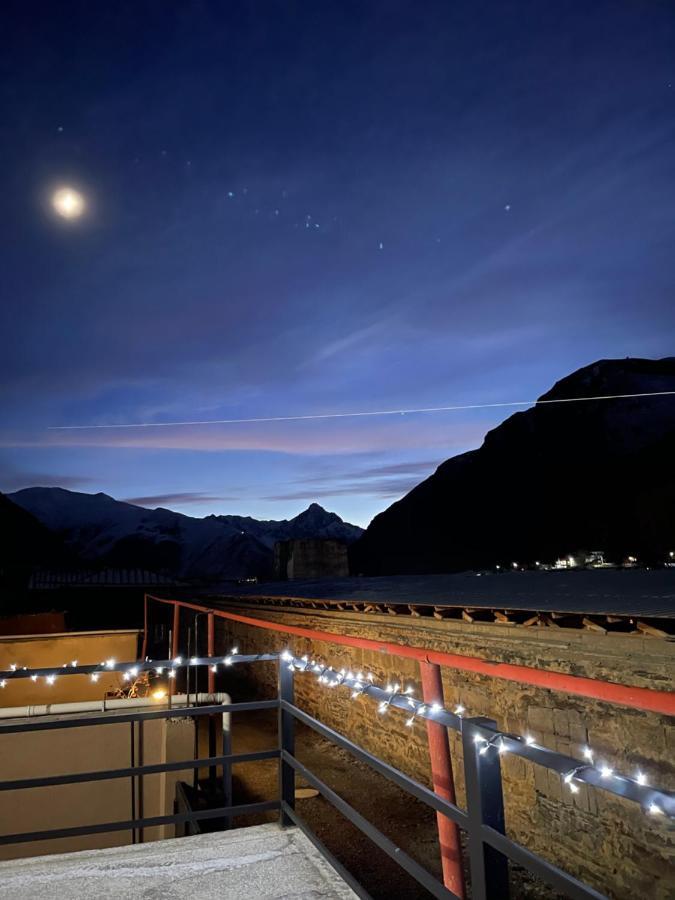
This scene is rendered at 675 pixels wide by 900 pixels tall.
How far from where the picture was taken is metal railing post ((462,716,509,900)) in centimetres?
168

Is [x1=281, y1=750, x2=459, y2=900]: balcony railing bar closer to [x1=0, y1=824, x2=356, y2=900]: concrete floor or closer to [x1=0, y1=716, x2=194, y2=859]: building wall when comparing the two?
[x1=0, y1=824, x2=356, y2=900]: concrete floor

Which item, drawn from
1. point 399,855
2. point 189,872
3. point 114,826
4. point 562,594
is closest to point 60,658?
point 562,594

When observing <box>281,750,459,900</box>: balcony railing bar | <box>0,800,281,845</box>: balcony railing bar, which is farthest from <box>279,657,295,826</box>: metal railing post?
<box>281,750,459,900</box>: balcony railing bar

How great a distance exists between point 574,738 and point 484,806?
5157mm

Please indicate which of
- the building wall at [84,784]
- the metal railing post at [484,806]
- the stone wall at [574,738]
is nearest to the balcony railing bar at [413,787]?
the metal railing post at [484,806]

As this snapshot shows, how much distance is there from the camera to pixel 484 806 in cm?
171

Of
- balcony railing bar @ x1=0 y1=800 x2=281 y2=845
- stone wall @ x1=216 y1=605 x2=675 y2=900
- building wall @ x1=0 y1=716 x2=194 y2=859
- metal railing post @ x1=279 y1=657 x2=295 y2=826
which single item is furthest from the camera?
building wall @ x1=0 y1=716 x2=194 y2=859

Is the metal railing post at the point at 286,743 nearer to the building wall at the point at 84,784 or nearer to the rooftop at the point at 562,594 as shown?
the rooftop at the point at 562,594

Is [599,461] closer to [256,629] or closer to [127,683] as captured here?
[256,629]

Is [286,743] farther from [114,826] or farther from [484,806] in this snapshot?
[484,806]

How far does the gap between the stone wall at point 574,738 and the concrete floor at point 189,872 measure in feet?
12.3

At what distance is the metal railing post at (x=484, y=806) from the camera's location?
1684 mm

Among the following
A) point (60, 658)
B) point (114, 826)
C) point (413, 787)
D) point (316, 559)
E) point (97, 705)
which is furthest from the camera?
point (316, 559)

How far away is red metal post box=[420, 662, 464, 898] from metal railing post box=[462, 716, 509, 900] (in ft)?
4.06
